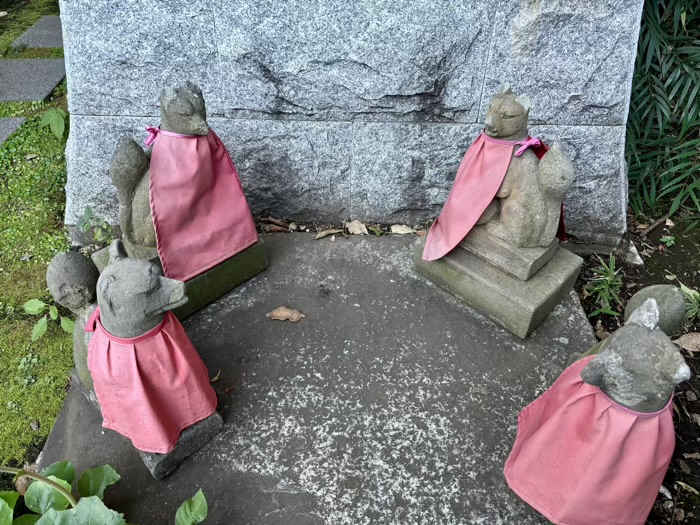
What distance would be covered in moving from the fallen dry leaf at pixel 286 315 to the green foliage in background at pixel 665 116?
2.44 m

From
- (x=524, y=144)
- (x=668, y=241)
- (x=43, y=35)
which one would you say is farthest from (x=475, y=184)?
(x=43, y=35)

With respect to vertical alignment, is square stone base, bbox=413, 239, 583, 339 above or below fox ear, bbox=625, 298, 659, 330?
below

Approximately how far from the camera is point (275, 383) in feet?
7.42

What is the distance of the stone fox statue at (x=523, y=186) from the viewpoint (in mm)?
2174

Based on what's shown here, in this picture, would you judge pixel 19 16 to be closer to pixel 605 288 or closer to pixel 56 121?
pixel 56 121

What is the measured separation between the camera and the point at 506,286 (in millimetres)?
2488

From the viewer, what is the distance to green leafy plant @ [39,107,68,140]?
364 cm

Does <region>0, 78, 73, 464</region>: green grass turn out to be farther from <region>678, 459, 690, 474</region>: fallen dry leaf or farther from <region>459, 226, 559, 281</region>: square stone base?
<region>678, 459, 690, 474</region>: fallen dry leaf

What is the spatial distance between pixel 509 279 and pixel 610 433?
106cm

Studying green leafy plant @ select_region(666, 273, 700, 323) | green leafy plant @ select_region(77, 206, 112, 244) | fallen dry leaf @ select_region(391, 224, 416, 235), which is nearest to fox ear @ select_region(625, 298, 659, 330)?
green leafy plant @ select_region(666, 273, 700, 323)

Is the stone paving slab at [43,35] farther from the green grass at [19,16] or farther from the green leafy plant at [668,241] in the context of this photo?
the green leafy plant at [668,241]

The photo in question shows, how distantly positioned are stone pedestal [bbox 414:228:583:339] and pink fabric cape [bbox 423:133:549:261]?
10 centimetres

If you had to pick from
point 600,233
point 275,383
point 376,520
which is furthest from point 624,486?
point 600,233

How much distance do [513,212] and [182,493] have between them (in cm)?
176
